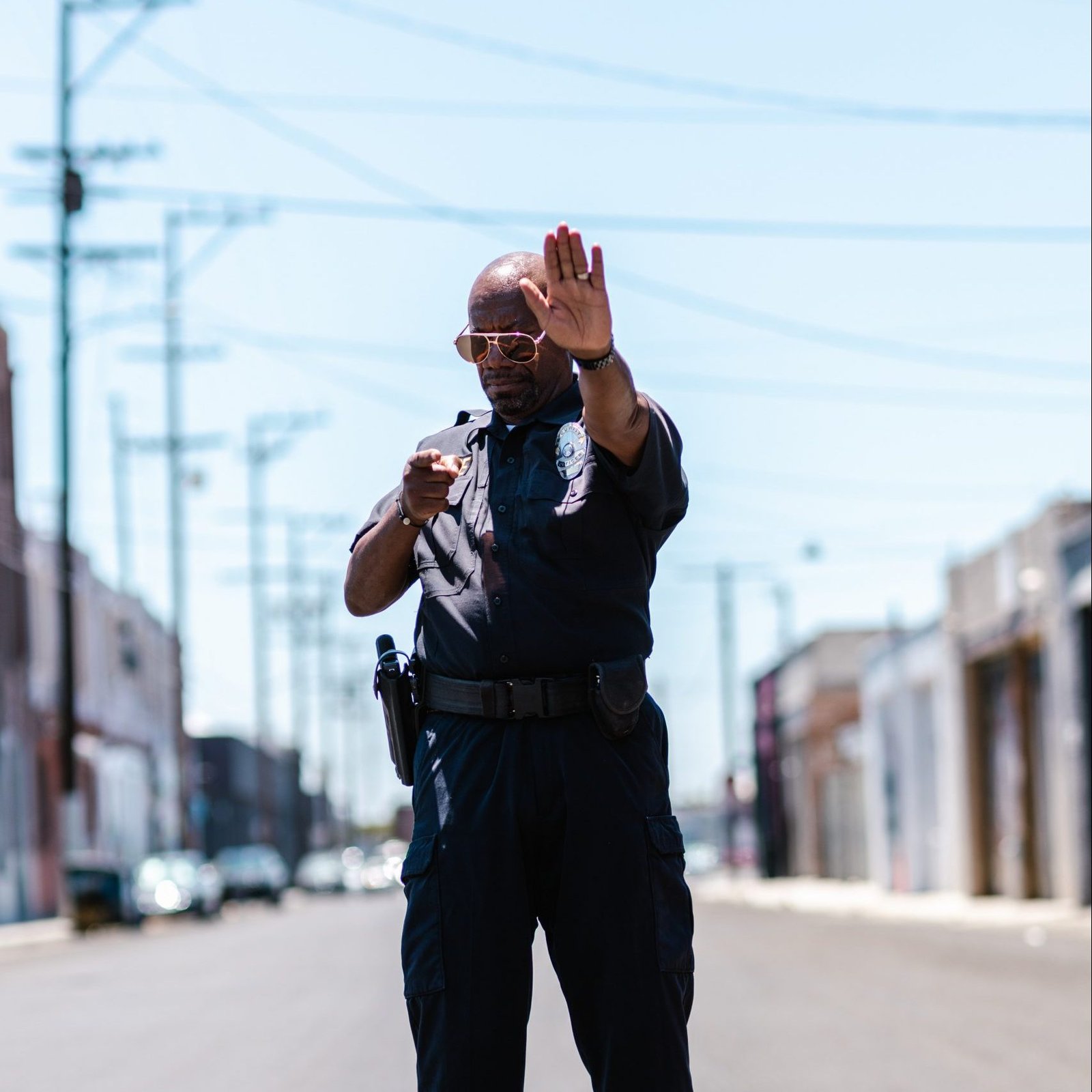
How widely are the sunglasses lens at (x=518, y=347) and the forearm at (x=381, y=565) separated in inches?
13.9

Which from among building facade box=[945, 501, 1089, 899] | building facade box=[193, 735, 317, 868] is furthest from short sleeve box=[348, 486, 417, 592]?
building facade box=[193, 735, 317, 868]

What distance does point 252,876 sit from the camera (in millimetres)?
57375

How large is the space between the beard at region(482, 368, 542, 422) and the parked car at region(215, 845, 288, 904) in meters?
52.1

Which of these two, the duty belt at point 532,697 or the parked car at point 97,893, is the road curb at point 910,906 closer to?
the parked car at point 97,893

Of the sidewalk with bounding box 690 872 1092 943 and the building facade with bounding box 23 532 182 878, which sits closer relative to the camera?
the sidewalk with bounding box 690 872 1092 943

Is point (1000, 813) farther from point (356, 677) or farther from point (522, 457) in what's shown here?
point (356, 677)

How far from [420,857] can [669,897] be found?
0.45 metres

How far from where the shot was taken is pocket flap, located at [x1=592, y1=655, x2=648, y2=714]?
3984 mm

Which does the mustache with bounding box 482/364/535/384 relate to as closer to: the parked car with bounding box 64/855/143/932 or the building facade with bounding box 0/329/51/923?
the parked car with bounding box 64/855/143/932

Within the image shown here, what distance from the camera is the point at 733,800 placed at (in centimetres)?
8162

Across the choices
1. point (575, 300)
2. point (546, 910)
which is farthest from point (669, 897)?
point (575, 300)

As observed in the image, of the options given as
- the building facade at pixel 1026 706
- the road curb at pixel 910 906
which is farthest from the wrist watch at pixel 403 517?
the building facade at pixel 1026 706

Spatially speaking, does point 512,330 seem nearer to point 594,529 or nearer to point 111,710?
point 594,529

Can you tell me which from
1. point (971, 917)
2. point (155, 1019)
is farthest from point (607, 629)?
point (971, 917)
